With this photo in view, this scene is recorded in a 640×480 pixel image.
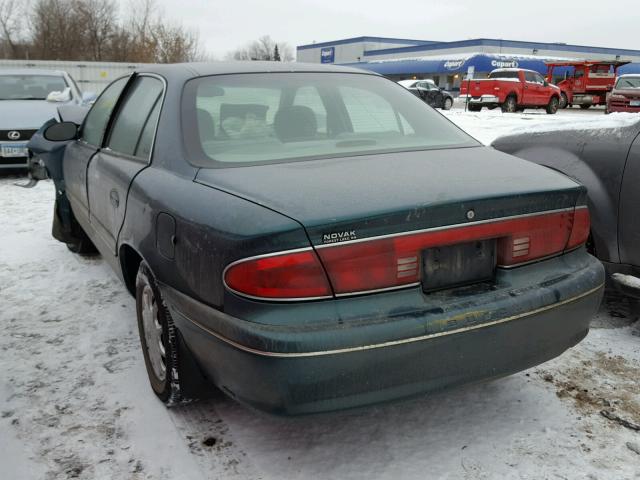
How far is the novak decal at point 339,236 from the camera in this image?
1.94m

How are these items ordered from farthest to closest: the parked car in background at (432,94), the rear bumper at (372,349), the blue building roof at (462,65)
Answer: the blue building roof at (462,65) < the parked car in background at (432,94) < the rear bumper at (372,349)

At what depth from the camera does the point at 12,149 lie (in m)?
8.43

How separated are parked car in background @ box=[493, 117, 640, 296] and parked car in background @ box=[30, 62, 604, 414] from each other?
97 cm

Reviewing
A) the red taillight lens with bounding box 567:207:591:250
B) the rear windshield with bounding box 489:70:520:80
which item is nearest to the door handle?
the red taillight lens with bounding box 567:207:591:250

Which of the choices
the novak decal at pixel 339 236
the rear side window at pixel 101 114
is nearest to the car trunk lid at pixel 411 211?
the novak decal at pixel 339 236

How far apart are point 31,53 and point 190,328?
5668 cm

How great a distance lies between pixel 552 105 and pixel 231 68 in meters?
24.8

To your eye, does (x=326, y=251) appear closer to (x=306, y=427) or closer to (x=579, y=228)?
(x=306, y=427)

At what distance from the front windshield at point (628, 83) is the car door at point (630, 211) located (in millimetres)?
18236

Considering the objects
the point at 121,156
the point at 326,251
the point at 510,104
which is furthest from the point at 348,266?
the point at 510,104

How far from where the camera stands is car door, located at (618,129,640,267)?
3338 millimetres

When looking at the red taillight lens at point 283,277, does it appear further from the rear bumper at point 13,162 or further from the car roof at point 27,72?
the car roof at point 27,72

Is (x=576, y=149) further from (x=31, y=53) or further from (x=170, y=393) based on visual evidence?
(x=31, y=53)

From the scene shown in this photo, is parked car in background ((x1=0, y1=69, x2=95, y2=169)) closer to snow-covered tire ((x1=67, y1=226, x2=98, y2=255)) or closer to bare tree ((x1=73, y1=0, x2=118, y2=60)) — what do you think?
snow-covered tire ((x1=67, y1=226, x2=98, y2=255))
